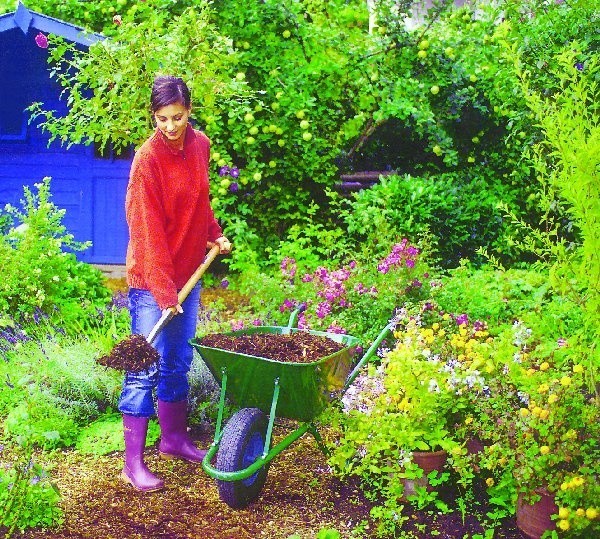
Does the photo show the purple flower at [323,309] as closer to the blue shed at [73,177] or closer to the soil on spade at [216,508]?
the soil on spade at [216,508]

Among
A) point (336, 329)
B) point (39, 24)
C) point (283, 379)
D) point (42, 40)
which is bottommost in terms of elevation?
point (336, 329)

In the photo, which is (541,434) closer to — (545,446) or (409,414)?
(545,446)

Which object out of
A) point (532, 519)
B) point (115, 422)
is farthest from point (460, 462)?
point (115, 422)

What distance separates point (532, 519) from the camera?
11.3ft

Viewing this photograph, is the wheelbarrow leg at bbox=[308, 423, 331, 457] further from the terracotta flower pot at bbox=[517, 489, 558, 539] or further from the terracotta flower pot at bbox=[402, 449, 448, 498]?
the terracotta flower pot at bbox=[517, 489, 558, 539]

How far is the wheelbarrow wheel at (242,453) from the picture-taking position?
361 centimetres

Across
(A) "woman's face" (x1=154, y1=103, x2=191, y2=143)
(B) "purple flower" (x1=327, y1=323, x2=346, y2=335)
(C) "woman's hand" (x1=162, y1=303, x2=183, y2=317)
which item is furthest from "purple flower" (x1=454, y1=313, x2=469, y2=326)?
(A) "woman's face" (x1=154, y1=103, x2=191, y2=143)

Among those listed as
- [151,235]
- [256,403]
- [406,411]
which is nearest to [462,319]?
[406,411]

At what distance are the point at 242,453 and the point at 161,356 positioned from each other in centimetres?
79

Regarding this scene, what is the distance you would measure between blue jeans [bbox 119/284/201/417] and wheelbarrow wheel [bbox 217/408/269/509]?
0.50 meters

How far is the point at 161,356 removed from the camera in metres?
4.16

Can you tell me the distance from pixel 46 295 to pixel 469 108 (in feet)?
16.2

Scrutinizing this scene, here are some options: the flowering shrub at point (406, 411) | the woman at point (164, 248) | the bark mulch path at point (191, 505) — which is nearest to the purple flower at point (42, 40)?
the woman at point (164, 248)

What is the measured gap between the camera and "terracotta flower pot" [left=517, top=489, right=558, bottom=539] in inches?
133
